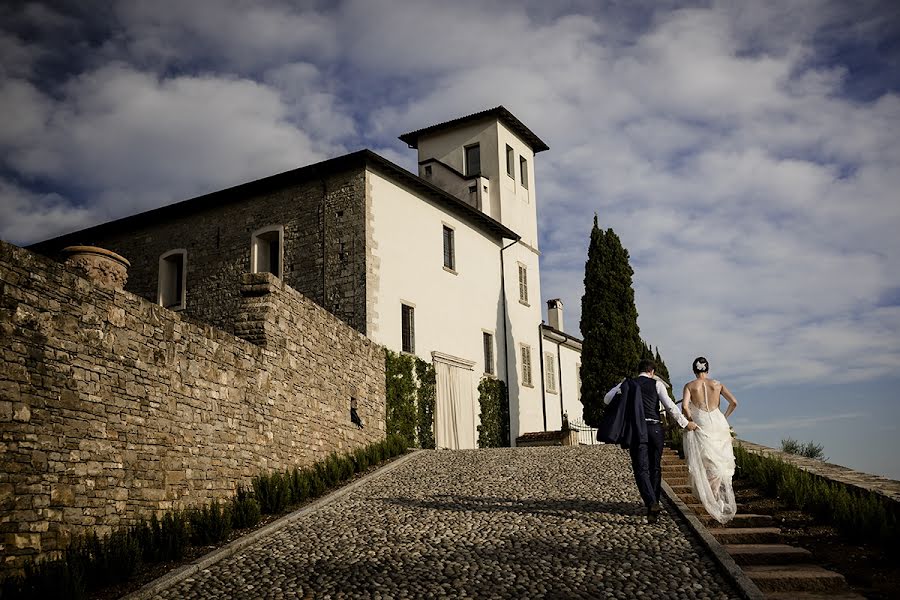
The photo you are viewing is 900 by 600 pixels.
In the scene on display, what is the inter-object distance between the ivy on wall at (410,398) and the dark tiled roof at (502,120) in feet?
32.7

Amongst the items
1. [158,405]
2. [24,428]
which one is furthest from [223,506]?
[24,428]

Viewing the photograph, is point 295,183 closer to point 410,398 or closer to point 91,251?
point 410,398

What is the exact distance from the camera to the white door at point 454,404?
2103cm

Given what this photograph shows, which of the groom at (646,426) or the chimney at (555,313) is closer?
the groom at (646,426)

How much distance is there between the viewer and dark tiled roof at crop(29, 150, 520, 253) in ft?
65.1

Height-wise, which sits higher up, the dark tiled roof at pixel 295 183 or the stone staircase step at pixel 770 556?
the dark tiled roof at pixel 295 183

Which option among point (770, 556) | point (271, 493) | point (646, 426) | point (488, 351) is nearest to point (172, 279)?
point (488, 351)

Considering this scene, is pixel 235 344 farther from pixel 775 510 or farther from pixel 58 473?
pixel 775 510

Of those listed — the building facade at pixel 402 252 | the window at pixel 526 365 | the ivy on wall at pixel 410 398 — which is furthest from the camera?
the window at pixel 526 365

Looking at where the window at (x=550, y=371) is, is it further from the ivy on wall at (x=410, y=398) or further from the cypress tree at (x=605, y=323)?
the ivy on wall at (x=410, y=398)

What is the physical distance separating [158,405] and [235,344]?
2.06 metres

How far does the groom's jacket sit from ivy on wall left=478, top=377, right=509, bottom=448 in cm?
1418

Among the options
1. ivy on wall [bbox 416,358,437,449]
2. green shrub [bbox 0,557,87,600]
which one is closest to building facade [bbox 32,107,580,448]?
ivy on wall [bbox 416,358,437,449]

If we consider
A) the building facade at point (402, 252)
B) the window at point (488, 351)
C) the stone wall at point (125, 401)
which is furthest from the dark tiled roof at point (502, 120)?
the stone wall at point (125, 401)
